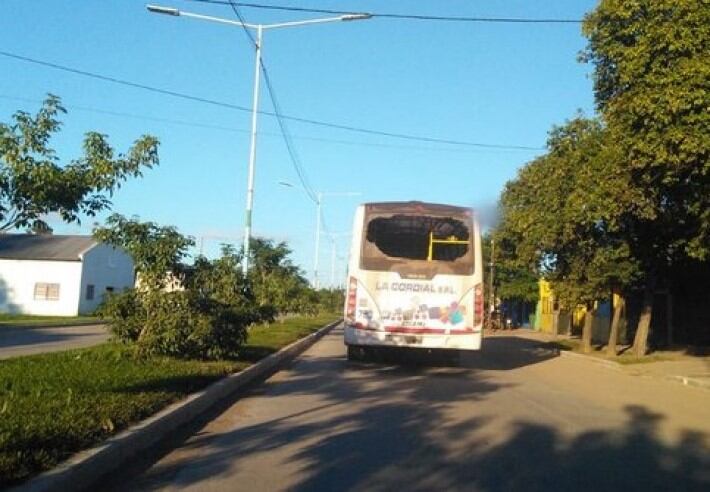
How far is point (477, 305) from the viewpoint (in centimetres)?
1781

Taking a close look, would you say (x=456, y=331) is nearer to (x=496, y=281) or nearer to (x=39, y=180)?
(x=39, y=180)

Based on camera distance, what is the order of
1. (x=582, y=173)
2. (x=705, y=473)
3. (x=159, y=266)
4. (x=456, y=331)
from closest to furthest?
(x=705, y=473), (x=159, y=266), (x=456, y=331), (x=582, y=173)

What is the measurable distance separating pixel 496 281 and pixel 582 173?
3684cm

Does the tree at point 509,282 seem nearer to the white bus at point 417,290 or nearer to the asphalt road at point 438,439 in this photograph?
the white bus at point 417,290

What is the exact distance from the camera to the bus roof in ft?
59.7

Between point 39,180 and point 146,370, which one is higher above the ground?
point 39,180

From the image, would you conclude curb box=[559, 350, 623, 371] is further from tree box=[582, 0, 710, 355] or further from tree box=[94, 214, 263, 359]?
tree box=[94, 214, 263, 359]

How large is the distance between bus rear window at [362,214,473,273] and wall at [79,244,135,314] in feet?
124

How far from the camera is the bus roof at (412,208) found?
18203 millimetres

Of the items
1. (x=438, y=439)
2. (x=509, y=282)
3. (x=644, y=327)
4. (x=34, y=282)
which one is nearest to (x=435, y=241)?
(x=438, y=439)

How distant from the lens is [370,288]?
17828 millimetres

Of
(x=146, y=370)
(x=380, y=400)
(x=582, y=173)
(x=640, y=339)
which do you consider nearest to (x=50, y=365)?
(x=146, y=370)

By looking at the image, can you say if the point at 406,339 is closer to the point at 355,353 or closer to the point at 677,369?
the point at 355,353

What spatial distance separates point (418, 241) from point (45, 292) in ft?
138
